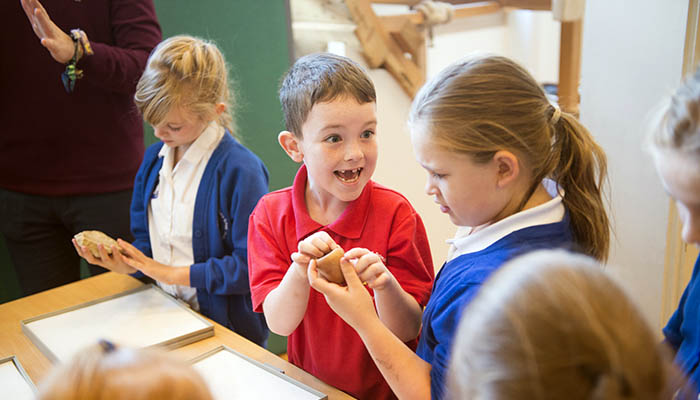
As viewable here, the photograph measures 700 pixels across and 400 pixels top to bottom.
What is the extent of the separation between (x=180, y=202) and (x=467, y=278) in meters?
0.92

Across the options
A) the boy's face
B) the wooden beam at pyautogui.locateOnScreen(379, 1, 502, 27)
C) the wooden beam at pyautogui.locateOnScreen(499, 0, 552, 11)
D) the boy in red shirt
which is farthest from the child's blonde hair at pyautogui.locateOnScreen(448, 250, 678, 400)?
the wooden beam at pyautogui.locateOnScreen(499, 0, 552, 11)

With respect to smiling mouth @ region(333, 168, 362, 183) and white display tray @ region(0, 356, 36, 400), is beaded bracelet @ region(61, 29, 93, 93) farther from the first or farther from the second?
smiling mouth @ region(333, 168, 362, 183)

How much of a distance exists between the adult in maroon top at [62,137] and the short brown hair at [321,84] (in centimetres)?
76

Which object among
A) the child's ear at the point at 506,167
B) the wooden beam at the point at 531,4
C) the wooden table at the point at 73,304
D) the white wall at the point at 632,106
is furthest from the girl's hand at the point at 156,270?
the wooden beam at the point at 531,4

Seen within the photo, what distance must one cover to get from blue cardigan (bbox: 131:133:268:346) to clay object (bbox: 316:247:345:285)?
19.1 inches

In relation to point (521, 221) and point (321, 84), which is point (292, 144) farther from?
point (521, 221)

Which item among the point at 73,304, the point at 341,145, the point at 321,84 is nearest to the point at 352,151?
the point at 341,145

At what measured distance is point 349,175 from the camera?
1180 millimetres

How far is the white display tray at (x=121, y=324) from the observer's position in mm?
1233

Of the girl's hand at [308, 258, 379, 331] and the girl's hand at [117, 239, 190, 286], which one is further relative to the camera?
the girl's hand at [117, 239, 190, 286]

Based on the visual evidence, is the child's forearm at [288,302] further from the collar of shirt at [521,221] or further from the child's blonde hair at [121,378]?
the child's blonde hair at [121,378]

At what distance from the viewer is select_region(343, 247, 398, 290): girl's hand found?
0.99m

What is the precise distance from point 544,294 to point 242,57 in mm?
2153

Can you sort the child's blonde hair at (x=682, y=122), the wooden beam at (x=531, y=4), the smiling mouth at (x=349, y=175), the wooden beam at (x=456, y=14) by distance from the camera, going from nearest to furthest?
the child's blonde hair at (x=682, y=122) → the smiling mouth at (x=349, y=175) → the wooden beam at (x=456, y=14) → the wooden beam at (x=531, y=4)
